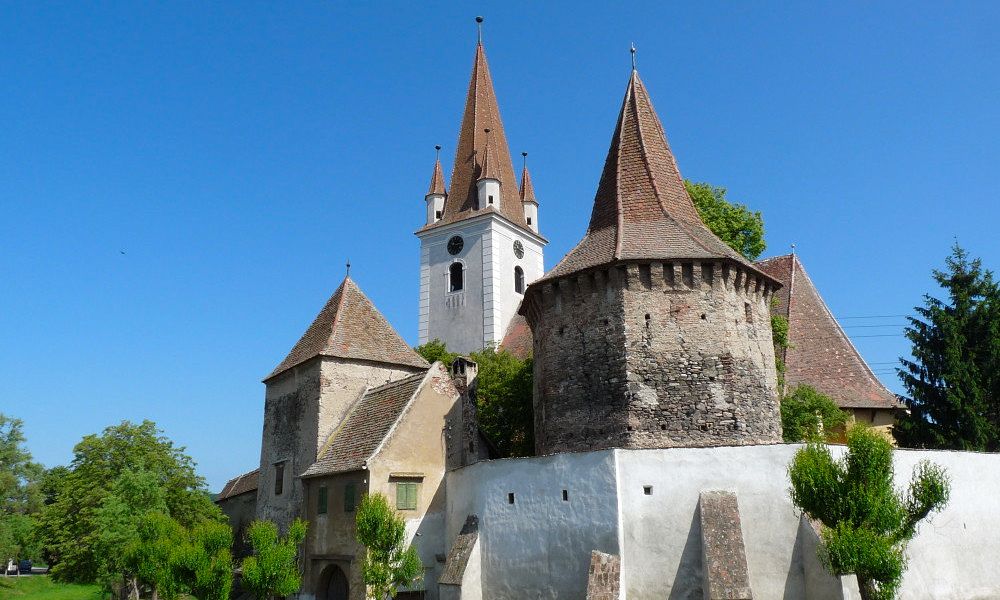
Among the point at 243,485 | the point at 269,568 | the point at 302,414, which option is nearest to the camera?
the point at 269,568

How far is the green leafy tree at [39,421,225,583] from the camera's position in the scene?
93.9 feet

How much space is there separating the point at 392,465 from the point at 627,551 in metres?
7.54

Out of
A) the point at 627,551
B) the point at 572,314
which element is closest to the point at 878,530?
the point at 627,551

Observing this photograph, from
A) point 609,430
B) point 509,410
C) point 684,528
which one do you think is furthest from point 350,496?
point 684,528

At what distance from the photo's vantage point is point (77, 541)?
28688 mm

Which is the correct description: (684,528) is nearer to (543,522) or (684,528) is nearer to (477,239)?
(543,522)

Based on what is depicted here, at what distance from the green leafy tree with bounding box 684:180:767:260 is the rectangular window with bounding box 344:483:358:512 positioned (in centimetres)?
1660

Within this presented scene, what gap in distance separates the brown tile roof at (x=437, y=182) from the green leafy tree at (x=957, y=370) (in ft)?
121

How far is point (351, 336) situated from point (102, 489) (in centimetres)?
1097

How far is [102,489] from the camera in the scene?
29.1 m

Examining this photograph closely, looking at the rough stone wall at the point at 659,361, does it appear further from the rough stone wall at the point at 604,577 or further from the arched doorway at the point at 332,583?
the arched doorway at the point at 332,583

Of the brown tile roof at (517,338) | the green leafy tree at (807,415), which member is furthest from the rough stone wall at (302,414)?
the brown tile roof at (517,338)

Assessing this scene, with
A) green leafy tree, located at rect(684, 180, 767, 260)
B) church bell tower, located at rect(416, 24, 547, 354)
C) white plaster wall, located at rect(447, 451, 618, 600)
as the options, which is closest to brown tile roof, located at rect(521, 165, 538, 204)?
church bell tower, located at rect(416, 24, 547, 354)

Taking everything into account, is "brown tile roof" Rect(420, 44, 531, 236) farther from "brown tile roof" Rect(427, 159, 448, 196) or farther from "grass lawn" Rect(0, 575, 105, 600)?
"grass lawn" Rect(0, 575, 105, 600)
